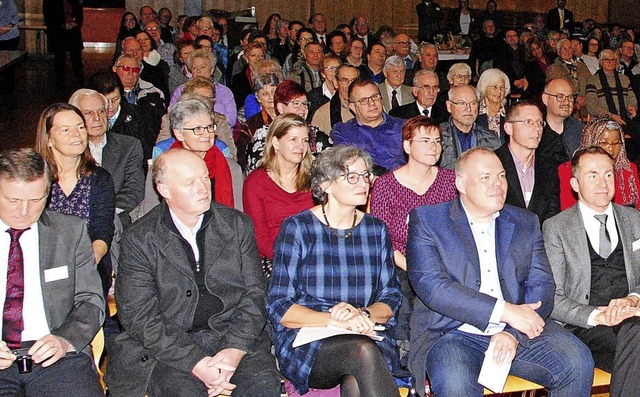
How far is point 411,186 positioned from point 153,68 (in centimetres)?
482

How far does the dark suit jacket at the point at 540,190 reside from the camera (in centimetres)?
432

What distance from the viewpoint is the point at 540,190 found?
14.4ft

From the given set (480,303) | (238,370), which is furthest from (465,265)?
(238,370)

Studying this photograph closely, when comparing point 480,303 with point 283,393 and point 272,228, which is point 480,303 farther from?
point 272,228

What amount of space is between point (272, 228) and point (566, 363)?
157 centimetres

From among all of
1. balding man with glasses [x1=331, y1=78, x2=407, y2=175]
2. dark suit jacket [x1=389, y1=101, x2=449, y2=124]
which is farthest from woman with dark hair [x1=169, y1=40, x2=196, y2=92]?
balding man with glasses [x1=331, y1=78, x2=407, y2=175]

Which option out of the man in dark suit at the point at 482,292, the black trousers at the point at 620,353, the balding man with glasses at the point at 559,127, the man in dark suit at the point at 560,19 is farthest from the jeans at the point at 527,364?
the man in dark suit at the point at 560,19

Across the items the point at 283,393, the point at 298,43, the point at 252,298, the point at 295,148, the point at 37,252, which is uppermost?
the point at 298,43

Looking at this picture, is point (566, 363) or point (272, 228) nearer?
point (566, 363)

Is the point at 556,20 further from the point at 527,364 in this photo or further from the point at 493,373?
the point at 493,373

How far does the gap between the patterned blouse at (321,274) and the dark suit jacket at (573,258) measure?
749 mm

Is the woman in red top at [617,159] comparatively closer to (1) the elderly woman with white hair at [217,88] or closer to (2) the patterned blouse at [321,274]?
(2) the patterned blouse at [321,274]

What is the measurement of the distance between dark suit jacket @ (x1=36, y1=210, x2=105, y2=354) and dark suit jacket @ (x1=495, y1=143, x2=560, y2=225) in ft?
7.57

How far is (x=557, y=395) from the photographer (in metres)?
3.15
